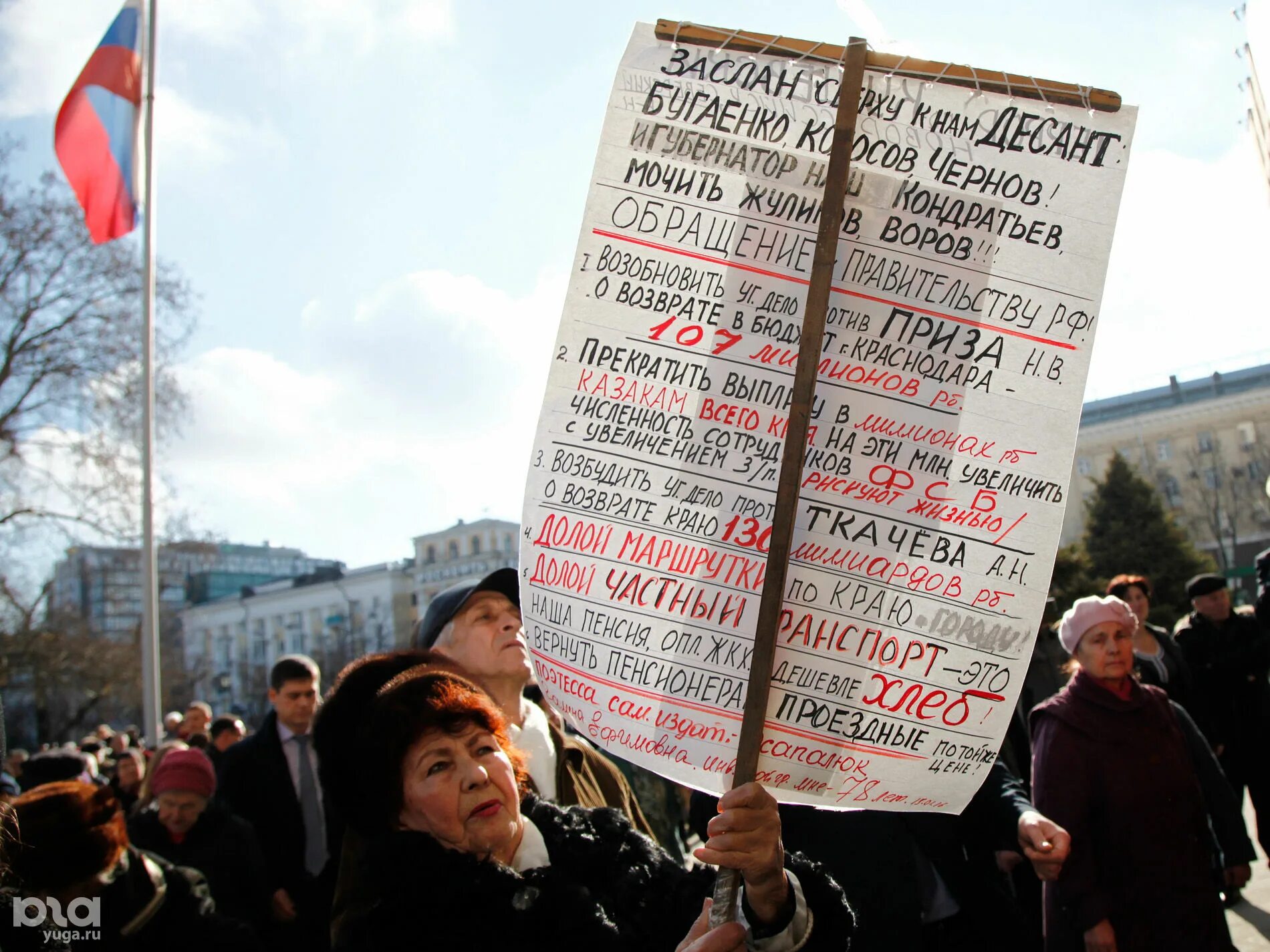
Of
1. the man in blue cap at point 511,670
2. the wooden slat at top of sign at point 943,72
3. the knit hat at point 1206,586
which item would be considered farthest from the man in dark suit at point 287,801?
the knit hat at point 1206,586

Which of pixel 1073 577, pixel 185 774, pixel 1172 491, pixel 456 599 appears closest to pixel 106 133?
pixel 185 774

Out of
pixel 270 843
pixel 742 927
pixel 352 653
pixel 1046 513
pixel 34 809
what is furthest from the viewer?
pixel 352 653

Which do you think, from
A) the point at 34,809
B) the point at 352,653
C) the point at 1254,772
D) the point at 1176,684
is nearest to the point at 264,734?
the point at 34,809

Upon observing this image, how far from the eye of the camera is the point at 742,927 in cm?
153

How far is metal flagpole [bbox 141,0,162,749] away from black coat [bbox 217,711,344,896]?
7515mm

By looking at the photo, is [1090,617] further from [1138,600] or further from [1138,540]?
[1138,540]

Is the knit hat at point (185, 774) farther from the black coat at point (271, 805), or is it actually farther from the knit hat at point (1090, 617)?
the knit hat at point (1090, 617)

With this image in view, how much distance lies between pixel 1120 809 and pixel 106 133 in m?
11.4

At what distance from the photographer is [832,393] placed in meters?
1.66

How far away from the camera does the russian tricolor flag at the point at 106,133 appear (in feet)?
35.4

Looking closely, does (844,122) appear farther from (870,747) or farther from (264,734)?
(264,734)

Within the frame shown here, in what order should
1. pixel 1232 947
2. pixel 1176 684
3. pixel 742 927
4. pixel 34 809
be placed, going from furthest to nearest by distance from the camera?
1. pixel 1176 684
2. pixel 1232 947
3. pixel 34 809
4. pixel 742 927

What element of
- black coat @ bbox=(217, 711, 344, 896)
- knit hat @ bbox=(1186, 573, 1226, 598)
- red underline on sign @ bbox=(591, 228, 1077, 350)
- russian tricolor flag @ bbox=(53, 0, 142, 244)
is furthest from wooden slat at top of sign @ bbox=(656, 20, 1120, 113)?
russian tricolor flag @ bbox=(53, 0, 142, 244)

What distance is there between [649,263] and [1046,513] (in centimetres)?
74
